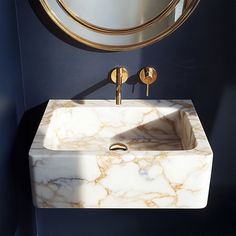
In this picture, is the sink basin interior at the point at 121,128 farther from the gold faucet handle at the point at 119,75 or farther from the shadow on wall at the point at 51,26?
the shadow on wall at the point at 51,26

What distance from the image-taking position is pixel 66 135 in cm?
147

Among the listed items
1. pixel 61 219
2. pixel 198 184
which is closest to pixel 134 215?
pixel 61 219

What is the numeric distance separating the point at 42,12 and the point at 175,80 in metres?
0.53

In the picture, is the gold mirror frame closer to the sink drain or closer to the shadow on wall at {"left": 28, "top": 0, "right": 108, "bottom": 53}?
the shadow on wall at {"left": 28, "top": 0, "right": 108, "bottom": 53}

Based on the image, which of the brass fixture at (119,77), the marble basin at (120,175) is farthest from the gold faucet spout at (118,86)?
the marble basin at (120,175)

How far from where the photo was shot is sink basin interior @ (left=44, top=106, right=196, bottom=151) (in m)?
1.43

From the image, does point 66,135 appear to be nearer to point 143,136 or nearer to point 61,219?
point 143,136

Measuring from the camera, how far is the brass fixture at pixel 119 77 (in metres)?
1.41

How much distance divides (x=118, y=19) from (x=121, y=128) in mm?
388

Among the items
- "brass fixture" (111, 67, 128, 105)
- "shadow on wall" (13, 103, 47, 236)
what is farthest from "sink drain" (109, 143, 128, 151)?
"shadow on wall" (13, 103, 47, 236)

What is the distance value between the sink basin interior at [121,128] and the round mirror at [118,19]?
0.24 m
